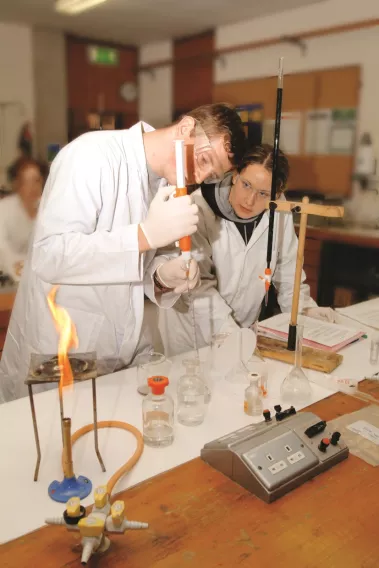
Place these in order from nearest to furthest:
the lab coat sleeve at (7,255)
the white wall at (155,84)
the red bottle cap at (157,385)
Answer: the red bottle cap at (157,385) < the lab coat sleeve at (7,255) < the white wall at (155,84)

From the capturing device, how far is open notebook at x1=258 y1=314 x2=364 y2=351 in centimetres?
145

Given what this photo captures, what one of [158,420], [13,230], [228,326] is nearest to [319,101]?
[13,230]

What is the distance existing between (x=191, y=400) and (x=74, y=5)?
3595mm

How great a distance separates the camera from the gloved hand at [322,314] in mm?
1729

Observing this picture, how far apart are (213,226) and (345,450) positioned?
112 centimetres

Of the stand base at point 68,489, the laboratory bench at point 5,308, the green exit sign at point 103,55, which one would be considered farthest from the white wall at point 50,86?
the stand base at point 68,489

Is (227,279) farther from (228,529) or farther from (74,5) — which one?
(74,5)

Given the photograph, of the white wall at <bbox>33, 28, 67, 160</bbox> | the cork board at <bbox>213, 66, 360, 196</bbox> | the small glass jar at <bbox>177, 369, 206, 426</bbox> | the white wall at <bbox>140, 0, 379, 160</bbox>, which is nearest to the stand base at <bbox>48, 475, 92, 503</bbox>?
the small glass jar at <bbox>177, 369, 206, 426</bbox>

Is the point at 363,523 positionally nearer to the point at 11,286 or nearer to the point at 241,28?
the point at 11,286

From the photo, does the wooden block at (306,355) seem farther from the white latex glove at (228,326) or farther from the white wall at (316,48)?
the white wall at (316,48)

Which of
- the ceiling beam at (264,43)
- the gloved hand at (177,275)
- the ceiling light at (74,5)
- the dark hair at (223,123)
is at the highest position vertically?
the ceiling light at (74,5)

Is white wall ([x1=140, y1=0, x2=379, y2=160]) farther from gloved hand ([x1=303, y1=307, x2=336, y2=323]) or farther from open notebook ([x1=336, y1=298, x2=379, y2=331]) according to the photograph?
gloved hand ([x1=303, y1=307, x2=336, y2=323])

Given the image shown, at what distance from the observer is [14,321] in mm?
1506

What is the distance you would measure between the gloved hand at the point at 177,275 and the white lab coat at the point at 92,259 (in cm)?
5
